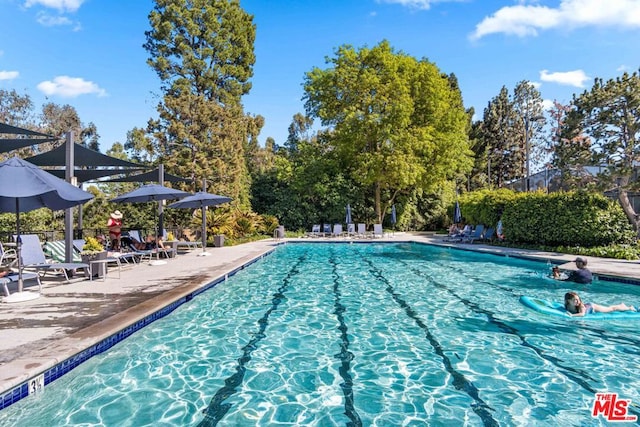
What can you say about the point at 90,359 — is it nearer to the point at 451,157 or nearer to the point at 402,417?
the point at 402,417

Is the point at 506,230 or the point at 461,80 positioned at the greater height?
the point at 461,80

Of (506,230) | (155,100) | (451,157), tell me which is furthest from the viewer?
(451,157)

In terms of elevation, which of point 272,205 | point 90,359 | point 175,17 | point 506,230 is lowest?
point 90,359

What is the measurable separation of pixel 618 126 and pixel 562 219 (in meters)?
3.61

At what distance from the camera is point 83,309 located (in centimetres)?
550

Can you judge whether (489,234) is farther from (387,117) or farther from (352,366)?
(352,366)

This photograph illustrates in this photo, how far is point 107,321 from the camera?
487cm

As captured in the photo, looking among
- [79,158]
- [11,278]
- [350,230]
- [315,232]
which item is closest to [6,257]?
[79,158]

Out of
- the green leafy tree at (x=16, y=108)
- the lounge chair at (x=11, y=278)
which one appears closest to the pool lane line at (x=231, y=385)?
the lounge chair at (x=11, y=278)

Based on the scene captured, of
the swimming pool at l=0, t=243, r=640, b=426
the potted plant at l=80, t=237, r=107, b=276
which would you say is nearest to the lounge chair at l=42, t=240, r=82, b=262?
the potted plant at l=80, t=237, r=107, b=276

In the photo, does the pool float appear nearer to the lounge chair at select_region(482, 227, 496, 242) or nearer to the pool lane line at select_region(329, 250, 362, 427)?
the pool lane line at select_region(329, 250, 362, 427)

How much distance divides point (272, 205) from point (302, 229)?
9.47 ft

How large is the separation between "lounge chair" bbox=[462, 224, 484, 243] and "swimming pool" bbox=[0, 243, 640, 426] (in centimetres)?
1010

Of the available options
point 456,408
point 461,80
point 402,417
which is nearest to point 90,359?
point 402,417
